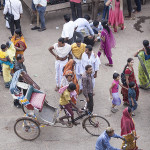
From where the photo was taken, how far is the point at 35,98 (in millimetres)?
6906

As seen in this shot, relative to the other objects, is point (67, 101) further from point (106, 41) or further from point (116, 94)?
point (106, 41)

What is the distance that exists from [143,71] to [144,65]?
1.36 ft

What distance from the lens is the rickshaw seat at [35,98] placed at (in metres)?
6.74

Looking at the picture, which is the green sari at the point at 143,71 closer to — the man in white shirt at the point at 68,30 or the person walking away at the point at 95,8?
the man in white shirt at the point at 68,30

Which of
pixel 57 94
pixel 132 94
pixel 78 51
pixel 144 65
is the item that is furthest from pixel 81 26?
pixel 132 94

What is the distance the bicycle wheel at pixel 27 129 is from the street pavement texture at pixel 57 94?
0.40 ft

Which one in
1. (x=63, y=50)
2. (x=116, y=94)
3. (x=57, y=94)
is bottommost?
(x=57, y=94)

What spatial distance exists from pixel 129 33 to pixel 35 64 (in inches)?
147

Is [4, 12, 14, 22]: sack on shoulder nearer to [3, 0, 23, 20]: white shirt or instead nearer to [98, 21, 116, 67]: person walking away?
[3, 0, 23, 20]: white shirt

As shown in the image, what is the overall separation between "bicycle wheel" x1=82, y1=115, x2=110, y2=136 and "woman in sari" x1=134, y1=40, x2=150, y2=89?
183 cm

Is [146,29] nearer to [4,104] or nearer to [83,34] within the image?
[83,34]

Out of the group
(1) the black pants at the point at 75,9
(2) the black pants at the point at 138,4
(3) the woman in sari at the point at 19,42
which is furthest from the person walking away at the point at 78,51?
(2) the black pants at the point at 138,4

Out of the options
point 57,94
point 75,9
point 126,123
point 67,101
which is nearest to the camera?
point 126,123

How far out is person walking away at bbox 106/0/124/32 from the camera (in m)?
10.9
